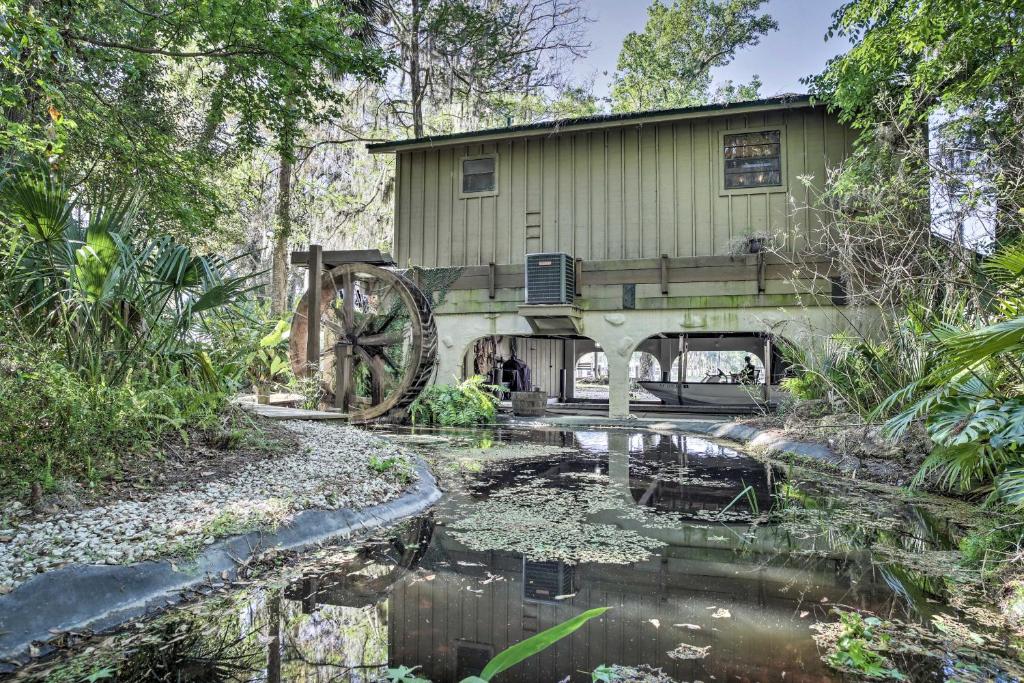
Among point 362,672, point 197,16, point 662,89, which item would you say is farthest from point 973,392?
point 662,89

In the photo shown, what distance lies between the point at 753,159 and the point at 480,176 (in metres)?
4.98

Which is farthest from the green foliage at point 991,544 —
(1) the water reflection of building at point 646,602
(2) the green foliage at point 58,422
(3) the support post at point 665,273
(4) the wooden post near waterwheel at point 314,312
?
(4) the wooden post near waterwheel at point 314,312

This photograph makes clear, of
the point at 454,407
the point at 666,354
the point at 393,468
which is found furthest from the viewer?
the point at 666,354

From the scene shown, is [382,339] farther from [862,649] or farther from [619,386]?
[862,649]

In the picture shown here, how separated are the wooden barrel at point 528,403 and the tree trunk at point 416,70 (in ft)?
23.7

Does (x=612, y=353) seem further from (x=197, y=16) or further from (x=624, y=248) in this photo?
(x=197, y=16)

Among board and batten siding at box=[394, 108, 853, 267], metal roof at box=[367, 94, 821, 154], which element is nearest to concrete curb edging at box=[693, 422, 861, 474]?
board and batten siding at box=[394, 108, 853, 267]

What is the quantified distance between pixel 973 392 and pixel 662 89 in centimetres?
1666

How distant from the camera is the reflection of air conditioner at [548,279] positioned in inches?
409

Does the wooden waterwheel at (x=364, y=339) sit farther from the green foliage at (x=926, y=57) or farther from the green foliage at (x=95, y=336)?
the green foliage at (x=926, y=57)

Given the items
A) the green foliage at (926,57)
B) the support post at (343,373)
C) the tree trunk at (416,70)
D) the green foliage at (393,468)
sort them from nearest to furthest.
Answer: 1. the green foliage at (393,468)
2. the green foliage at (926,57)
3. the support post at (343,373)
4. the tree trunk at (416,70)

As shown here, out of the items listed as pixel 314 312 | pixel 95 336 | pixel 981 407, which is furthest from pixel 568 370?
pixel 95 336

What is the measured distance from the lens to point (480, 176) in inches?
474

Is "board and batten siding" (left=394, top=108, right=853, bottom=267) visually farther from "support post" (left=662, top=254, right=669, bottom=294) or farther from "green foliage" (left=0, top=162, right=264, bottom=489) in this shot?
"green foliage" (left=0, top=162, right=264, bottom=489)
